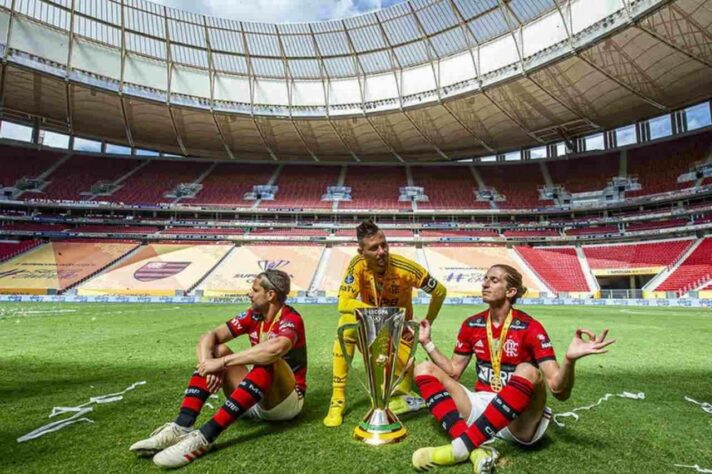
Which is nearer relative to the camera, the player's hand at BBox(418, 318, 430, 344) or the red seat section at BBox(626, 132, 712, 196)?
the player's hand at BBox(418, 318, 430, 344)

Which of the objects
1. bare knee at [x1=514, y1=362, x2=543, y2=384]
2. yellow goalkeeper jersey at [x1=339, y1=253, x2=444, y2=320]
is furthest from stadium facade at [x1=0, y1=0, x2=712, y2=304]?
bare knee at [x1=514, y1=362, x2=543, y2=384]

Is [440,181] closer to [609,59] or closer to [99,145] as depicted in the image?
[609,59]

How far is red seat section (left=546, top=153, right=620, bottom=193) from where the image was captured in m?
35.7

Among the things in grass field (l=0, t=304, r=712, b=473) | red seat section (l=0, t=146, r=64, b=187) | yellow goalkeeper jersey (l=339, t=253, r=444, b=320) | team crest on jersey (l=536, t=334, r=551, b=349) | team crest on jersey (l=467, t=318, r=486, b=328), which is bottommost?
grass field (l=0, t=304, r=712, b=473)

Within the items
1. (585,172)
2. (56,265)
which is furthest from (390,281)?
(585,172)

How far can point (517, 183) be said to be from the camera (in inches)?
1543

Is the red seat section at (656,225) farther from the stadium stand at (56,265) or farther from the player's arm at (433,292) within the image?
the stadium stand at (56,265)

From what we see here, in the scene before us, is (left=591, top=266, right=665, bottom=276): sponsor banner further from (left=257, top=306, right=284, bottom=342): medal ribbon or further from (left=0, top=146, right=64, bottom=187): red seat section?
(left=0, top=146, right=64, bottom=187): red seat section

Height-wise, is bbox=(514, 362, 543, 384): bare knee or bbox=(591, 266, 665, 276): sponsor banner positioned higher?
bbox=(514, 362, 543, 384): bare knee

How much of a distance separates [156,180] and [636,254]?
4297 cm

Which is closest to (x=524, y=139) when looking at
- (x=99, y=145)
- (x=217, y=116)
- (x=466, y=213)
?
(x=466, y=213)

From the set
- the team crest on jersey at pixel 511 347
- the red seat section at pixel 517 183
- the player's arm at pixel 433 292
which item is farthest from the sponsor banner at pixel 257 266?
the team crest on jersey at pixel 511 347

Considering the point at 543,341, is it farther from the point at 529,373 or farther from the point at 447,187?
the point at 447,187

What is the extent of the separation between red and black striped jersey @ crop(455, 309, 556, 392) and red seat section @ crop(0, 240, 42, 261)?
37.5 m
